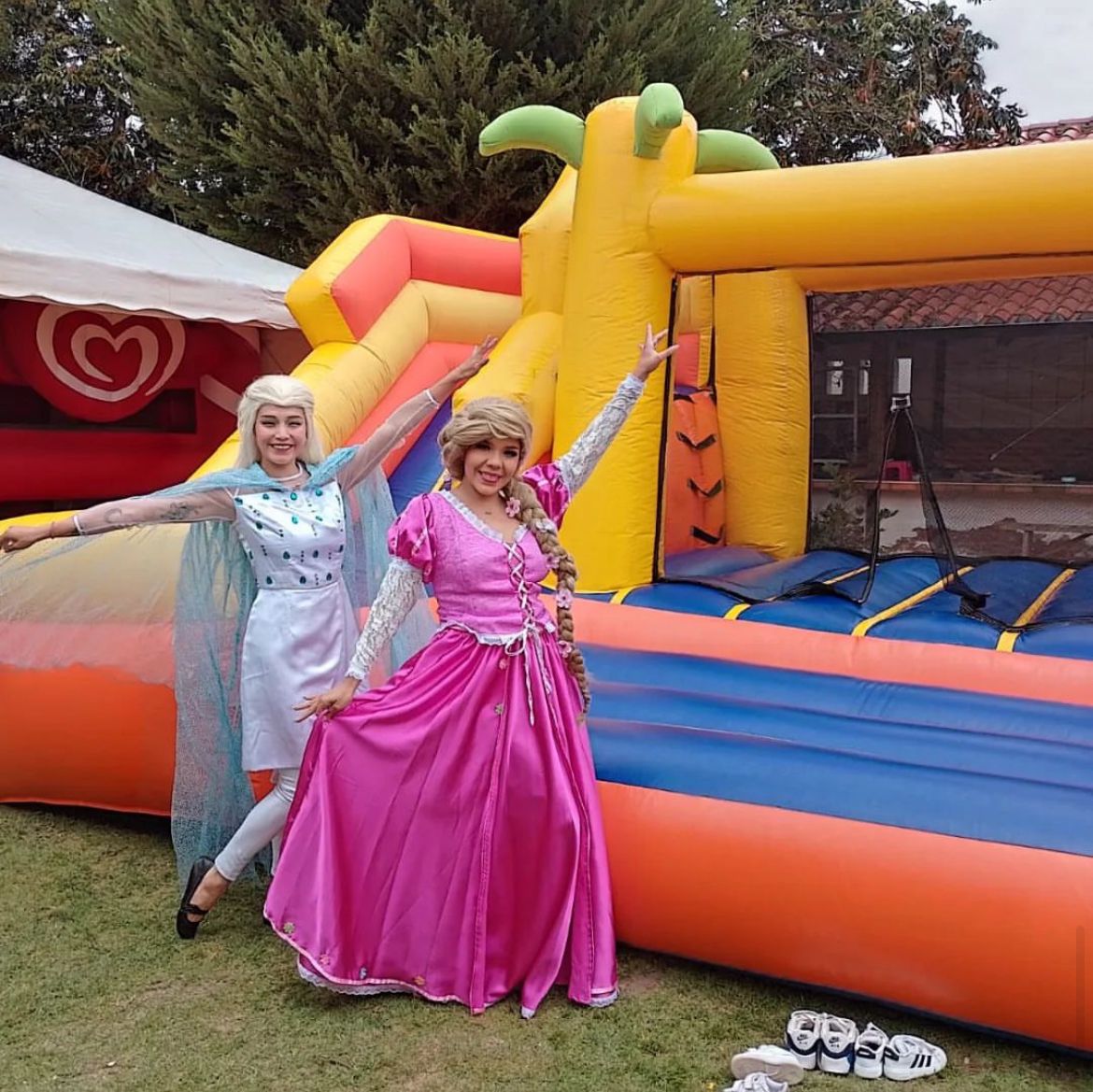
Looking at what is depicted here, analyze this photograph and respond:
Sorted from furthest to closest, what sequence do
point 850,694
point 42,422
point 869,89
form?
point 869,89 → point 42,422 → point 850,694

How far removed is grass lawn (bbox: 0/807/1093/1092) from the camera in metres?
2.16

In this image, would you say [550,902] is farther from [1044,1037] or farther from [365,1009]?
[1044,1037]

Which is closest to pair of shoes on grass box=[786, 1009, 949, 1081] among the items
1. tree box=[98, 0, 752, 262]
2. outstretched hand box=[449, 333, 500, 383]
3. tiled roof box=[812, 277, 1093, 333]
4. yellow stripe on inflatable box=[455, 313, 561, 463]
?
outstretched hand box=[449, 333, 500, 383]

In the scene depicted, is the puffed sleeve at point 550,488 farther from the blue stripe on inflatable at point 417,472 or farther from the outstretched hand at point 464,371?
the blue stripe on inflatable at point 417,472

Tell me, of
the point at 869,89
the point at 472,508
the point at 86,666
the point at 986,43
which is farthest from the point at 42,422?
the point at 986,43

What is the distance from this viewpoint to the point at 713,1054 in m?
2.23

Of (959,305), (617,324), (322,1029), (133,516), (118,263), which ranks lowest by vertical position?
(322,1029)

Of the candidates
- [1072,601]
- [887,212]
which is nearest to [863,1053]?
[1072,601]

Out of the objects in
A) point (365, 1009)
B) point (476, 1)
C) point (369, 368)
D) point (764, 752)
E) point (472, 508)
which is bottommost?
point (365, 1009)

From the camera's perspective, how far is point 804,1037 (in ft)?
7.23

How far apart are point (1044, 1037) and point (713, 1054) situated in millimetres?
591

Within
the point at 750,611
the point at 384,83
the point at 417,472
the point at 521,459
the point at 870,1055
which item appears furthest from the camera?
the point at 384,83

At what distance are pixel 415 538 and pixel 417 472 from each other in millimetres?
2475

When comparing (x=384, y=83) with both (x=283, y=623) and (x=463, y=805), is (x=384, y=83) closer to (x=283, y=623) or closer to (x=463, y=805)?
(x=283, y=623)
